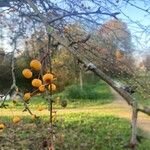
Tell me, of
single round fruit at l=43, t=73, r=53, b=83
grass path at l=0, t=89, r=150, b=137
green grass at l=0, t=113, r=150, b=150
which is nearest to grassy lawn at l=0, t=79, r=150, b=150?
green grass at l=0, t=113, r=150, b=150

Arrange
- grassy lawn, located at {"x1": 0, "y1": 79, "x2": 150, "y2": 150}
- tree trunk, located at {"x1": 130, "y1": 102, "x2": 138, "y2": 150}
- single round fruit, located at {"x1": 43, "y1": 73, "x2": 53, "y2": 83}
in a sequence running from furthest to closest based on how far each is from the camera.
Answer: grassy lawn, located at {"x1": 0, "y1": 79, "x2": 150, "y2": 150}, single round fruit, located at {"x1": 43, "y1": 73, "x2": 53, "y2": 83}, tree trunk, located at {"x1": 130, "y1": 102, "x2": 138, "y2": 150}

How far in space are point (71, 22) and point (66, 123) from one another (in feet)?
17.4

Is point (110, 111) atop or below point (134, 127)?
below

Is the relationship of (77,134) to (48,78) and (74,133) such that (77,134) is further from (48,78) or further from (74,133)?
(48,78)

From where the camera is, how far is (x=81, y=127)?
912cm

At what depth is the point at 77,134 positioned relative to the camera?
830cm

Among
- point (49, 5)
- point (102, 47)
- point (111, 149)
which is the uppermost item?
point (49, 5)

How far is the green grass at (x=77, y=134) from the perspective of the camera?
6.85 metres

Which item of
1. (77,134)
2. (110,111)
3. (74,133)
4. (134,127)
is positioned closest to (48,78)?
(134,127)

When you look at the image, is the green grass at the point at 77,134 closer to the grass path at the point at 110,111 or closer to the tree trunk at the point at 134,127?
the grass path at the point at 110,111

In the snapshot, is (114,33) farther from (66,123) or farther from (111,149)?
(66,123)

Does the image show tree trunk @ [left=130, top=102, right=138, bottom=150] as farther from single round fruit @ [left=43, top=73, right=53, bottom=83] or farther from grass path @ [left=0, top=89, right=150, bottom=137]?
grass path @ [left=0, top=89, right=150, bottom=137]

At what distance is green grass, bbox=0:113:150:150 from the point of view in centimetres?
685

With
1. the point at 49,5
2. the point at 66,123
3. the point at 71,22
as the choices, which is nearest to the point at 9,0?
the point at 49,5
